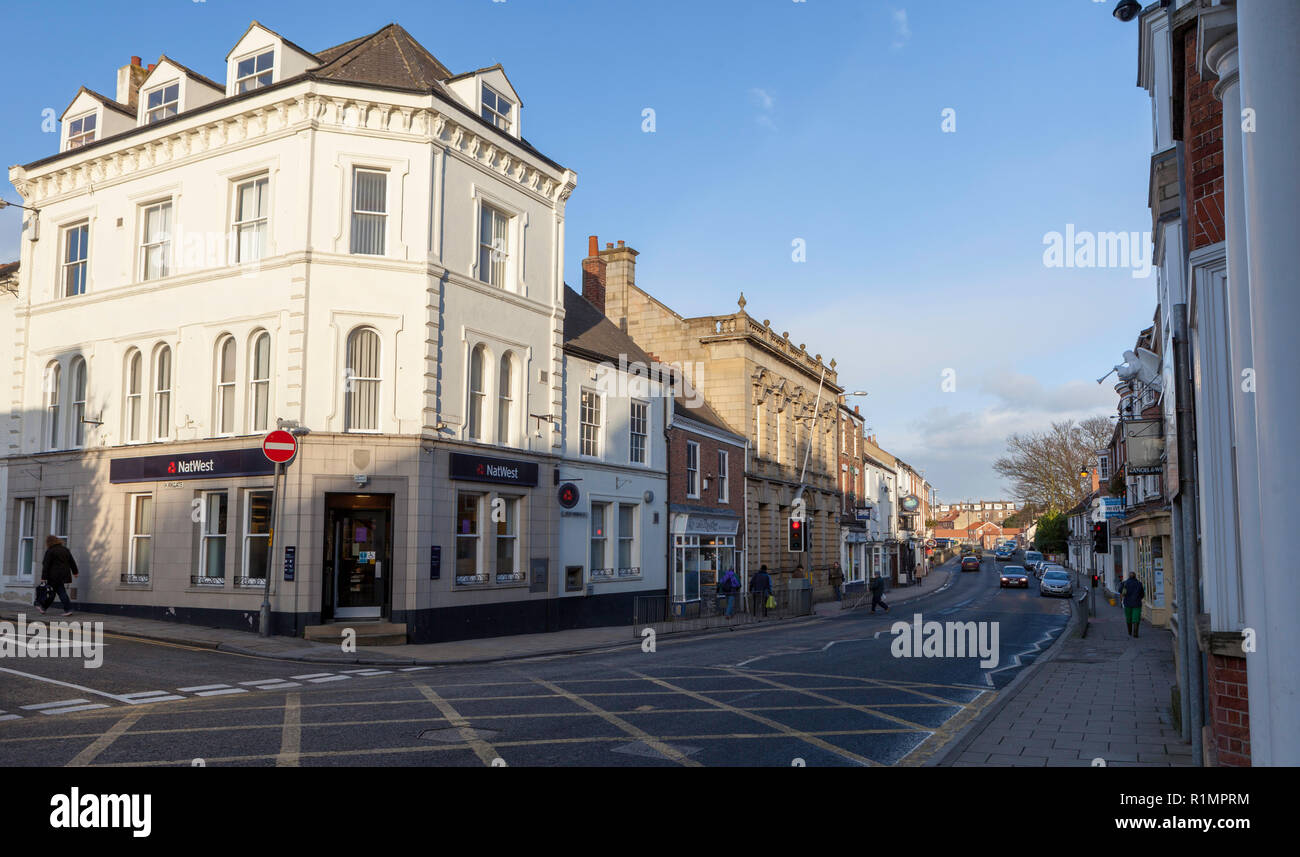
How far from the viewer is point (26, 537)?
22812mm

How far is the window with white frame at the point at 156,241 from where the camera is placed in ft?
69.1

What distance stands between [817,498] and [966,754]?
3999 centimetres

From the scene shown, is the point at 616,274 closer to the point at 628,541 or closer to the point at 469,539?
the point at 628,541

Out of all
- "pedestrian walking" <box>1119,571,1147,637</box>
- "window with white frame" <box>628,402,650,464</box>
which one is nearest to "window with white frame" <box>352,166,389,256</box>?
"window with white frame" <box>628,402,650,464</box>

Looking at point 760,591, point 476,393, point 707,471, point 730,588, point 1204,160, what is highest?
point 476,393

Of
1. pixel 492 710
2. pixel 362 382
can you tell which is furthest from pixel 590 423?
pixel 492 710

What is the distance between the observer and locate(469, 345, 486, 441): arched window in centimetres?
2111

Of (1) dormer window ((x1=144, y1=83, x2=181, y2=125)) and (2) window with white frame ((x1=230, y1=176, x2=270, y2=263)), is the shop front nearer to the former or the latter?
(2) window with white frame ((x1=230, y1=176, x2=270, y2=263))

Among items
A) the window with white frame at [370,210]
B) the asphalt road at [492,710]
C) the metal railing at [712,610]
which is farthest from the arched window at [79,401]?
the metal railing at [712,610]

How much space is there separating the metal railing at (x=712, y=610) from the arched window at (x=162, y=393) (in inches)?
483

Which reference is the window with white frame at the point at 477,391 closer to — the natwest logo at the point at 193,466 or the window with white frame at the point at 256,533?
the window with white frame at the point at 256,533

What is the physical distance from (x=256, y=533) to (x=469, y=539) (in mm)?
4545

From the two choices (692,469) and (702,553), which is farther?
(702,553)

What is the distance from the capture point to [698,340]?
38.9m
